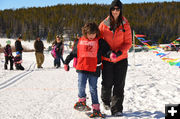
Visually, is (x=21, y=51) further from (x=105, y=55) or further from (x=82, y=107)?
(x=105, y=55)

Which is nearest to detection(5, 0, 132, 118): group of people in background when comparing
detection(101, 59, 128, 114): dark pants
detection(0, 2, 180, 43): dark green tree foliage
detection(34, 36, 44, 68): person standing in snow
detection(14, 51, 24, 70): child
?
detection(101, 59, 128, 114): dark pants

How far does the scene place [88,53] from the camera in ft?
8.01

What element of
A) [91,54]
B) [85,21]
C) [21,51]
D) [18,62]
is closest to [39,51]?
[21,51]

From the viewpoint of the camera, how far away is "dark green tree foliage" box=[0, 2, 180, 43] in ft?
304

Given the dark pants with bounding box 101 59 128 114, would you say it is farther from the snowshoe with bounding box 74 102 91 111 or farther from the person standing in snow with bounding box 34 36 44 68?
the person standing in snow with bounding box 34 36 44 68

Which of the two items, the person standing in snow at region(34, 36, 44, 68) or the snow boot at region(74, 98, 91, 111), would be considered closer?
the snow boot at region(74, 98, 91, 111)

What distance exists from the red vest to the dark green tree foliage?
82.0 meters

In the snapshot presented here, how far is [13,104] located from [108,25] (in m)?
1.98

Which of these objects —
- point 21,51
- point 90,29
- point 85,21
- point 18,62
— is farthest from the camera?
point 85,21

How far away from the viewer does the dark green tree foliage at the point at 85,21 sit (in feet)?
304

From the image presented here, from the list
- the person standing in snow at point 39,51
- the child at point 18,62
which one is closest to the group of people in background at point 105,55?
the child at point 18,62

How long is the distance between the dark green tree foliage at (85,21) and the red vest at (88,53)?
82.0 metres

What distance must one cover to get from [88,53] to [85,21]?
10756 cm

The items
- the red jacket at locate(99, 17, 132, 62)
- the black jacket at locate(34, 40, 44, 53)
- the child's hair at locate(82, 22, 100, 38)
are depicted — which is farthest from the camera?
the black jacket at locate(34, 40, 44, 53)
